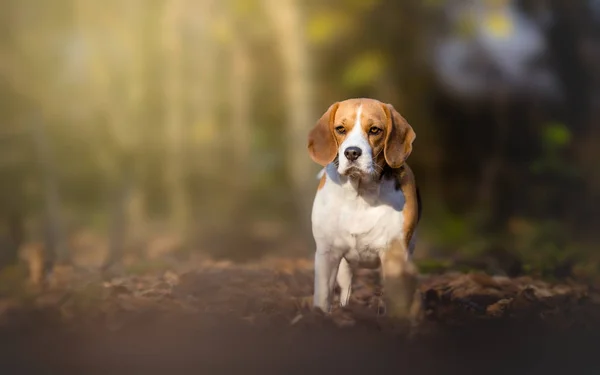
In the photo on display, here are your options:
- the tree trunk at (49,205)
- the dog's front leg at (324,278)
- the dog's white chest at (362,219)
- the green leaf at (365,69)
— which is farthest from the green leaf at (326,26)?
the tree trunk at (49,205)

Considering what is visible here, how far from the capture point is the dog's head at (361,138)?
2541 millimetres

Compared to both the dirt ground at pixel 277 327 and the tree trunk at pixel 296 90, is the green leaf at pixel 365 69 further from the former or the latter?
the dirt ground at pixel 277 327

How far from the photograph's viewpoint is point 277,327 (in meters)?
2.71

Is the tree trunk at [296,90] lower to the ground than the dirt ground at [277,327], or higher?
higher

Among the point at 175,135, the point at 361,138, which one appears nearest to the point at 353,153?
the point at 361,138

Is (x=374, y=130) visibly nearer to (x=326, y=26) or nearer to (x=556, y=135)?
(x=326, y=26)

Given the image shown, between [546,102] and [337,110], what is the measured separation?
99cm

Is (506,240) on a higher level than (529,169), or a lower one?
lower

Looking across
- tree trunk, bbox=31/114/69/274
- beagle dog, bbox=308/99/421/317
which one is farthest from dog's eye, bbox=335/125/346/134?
tree trunk, bbox=31/114/69/274

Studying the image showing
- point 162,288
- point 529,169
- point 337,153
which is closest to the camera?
point 337,153

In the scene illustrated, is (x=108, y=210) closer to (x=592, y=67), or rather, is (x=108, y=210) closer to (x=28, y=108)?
(x=28, y=108)

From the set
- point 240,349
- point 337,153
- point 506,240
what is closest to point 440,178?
point 506,240

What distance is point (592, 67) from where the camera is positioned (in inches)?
122

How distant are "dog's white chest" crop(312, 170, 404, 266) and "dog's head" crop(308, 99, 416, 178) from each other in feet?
0.31
